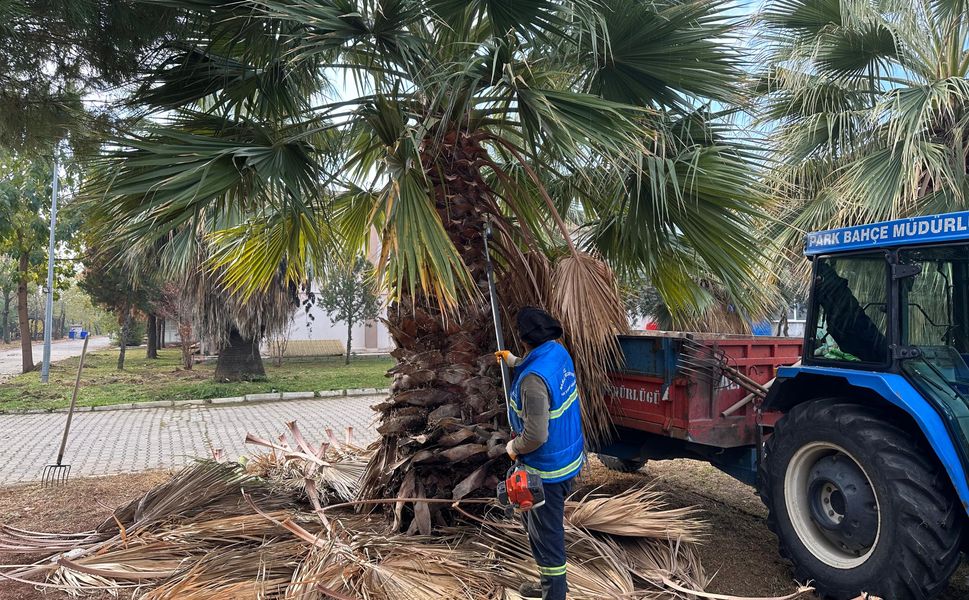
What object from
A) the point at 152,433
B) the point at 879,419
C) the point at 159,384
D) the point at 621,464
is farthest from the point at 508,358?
the point at 159,384

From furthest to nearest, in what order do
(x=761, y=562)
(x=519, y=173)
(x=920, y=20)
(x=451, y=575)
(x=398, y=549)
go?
1. (x=920, y=20)
2. (x=519, y=173)
3. (x=761, y=562)
4. (x=398, y=549)
5. (x=451, y=575)

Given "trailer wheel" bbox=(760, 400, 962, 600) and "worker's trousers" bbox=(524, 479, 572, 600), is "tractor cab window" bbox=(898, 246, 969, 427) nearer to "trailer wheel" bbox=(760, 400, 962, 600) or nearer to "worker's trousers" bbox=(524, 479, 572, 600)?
"trailer wheel" bbox=(760, 400, 962, 600)

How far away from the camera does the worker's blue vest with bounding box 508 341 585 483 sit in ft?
12.3

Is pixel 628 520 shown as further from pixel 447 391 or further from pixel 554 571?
pixel 447 391

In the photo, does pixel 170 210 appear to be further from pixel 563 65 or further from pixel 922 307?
pixel 922 307

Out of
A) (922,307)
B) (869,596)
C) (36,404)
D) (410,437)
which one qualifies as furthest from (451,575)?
(36,404)

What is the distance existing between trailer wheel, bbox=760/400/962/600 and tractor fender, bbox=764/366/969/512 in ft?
0.44

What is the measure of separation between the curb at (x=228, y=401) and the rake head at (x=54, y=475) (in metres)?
5.84

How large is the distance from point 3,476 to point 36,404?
7.10 meters

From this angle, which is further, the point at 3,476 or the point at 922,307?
the point at 3,476

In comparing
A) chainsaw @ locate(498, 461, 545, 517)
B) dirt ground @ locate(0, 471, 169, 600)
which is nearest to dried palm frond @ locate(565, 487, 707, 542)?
chainsaw @ locate(498, 461, 545, 517)

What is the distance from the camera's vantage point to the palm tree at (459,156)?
440cm

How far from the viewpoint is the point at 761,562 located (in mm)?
4613

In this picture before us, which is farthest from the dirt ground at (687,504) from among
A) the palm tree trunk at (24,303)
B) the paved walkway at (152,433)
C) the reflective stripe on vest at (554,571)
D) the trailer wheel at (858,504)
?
the palm tree trunk at (24,303)
